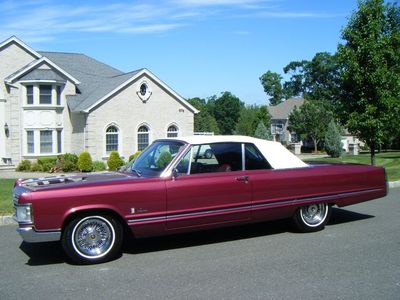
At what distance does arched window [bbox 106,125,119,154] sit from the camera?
29.6 m

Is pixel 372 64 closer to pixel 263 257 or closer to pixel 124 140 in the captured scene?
pixel 263 257

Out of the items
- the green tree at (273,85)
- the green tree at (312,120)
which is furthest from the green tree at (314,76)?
the green tree at (312,120)

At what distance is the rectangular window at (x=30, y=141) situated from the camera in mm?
29594

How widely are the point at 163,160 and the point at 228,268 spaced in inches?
77.1

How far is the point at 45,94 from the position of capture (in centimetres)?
2983

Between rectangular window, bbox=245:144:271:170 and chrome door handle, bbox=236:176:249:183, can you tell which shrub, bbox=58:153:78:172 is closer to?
rectangular window, bbox=245:144:271:170

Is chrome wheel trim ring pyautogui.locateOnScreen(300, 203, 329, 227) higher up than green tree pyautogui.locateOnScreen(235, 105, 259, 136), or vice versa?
green tree pyautogui.locateOnScreen(235, 105, 259, 136)

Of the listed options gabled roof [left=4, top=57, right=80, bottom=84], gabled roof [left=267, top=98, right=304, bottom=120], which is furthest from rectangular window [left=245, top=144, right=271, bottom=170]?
gabled roof [left=267, top=98, right=304, bottom=120]

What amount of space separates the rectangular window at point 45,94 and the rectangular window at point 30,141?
2034 mm

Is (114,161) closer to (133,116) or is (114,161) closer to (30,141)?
(133,116)

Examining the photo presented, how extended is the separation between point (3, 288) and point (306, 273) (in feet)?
11.3

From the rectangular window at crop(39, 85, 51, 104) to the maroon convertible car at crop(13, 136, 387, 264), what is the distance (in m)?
23.9

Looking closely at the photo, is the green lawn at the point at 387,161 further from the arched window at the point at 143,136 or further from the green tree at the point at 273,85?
the green tree at the point at 273,85

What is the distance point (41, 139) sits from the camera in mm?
29781
